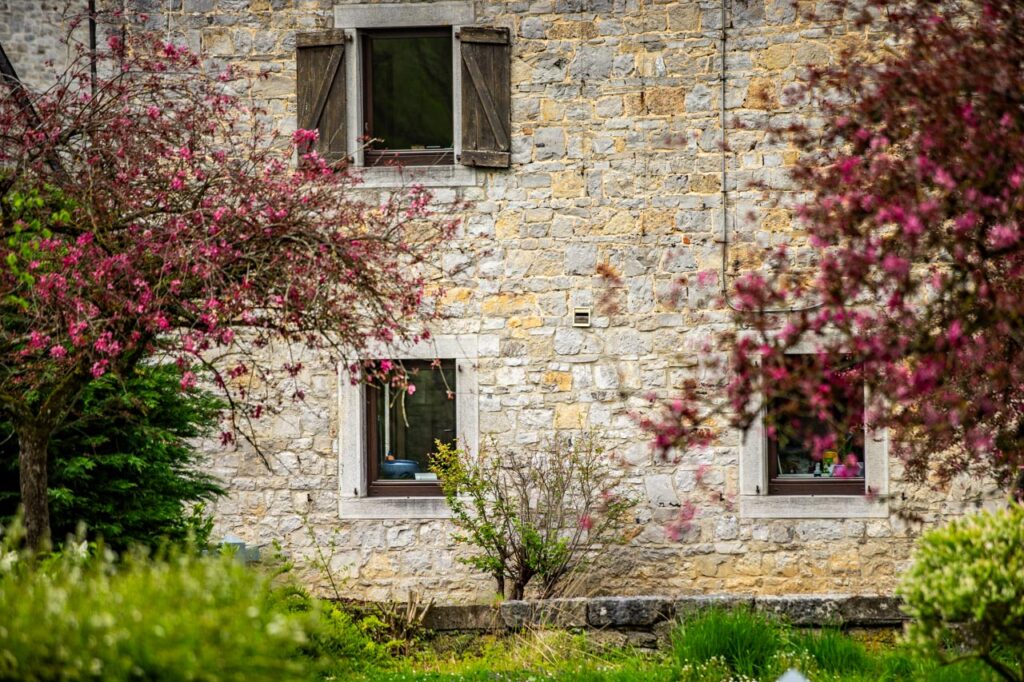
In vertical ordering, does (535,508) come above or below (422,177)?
below

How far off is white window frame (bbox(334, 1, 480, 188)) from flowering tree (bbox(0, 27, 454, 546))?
3129 millimetres

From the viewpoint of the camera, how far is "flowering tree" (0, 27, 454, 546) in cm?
587

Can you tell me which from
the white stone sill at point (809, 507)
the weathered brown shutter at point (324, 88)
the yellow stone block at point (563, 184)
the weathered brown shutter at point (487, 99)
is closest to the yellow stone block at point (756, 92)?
the yellow stone block at point (563, 184)

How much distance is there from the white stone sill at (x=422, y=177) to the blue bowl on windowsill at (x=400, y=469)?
2.27 m

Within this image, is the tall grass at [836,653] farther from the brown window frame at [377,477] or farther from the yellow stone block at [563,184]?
the yellow stone block at [563,184]


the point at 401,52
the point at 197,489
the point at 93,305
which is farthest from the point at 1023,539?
the point at 401,52

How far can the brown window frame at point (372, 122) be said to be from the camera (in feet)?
33.0

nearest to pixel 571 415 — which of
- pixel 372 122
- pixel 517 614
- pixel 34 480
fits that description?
pixel 517 614

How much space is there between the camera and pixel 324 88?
9953 mm

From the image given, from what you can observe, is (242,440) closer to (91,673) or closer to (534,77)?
(534,77)

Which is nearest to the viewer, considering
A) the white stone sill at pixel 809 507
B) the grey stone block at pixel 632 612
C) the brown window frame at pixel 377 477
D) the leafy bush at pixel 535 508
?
the grey stone block at pixel 632 612

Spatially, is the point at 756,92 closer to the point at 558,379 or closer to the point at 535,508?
the point at 558,379

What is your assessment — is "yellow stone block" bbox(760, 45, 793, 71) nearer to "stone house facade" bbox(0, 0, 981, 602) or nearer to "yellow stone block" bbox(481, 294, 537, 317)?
"stone house facade" bbox(0, 0, 981, 602)

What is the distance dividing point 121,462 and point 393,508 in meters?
2.71
